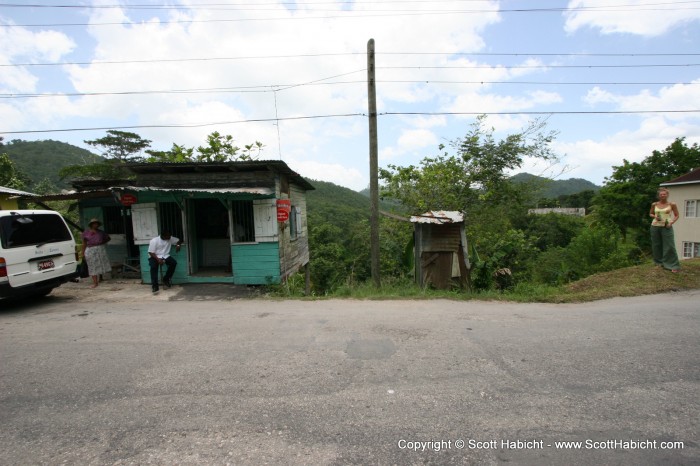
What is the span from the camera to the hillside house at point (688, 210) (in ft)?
70.1

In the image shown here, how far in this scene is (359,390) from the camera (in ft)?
10.3

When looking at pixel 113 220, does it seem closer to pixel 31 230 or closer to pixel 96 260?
pixel 96 260

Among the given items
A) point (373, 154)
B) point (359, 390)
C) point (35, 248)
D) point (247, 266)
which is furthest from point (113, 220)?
point (359, 390)

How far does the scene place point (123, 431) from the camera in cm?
265

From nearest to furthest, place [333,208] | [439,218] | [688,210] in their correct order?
[439,218] < [688,210] < [333,208]

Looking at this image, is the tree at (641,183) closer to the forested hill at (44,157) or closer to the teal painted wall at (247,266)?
the teal painted wall at (247,266)

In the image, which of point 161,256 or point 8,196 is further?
point 8,196

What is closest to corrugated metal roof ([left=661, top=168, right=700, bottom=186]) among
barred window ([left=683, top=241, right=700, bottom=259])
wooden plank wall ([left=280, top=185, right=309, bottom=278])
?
barred window ([left=683, top=241, right=700, bottom=259])

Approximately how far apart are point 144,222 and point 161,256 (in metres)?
1.50

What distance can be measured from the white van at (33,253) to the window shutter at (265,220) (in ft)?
13.5

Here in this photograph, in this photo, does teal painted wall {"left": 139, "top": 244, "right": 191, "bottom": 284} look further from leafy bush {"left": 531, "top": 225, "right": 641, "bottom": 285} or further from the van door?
leafy bush {"left": 531, "top": 225, "right": 641, "bottom": 285}

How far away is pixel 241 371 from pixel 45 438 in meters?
1.54

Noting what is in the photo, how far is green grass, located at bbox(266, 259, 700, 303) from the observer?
6.72m

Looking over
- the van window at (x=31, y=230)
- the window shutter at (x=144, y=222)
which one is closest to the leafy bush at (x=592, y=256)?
the window shutter at (x=144, y=222)
